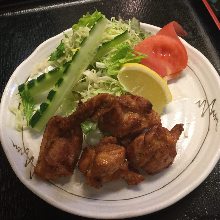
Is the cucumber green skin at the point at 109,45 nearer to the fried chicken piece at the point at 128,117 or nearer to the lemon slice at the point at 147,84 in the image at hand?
the lemon slice at the point at 147,84

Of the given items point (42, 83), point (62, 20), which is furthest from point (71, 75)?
point (62, 20)

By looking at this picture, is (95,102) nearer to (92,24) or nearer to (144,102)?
(144,102)

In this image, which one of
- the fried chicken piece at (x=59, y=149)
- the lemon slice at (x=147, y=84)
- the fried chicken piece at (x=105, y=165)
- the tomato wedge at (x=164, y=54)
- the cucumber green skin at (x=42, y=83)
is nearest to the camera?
the fried chicken piece at (x=105, y=165)

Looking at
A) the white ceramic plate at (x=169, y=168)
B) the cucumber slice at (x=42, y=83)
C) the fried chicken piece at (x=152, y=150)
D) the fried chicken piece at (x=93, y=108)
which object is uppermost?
the fried chicken piece at (x=93, y=108)

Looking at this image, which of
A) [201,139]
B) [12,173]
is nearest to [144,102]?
[201,139]

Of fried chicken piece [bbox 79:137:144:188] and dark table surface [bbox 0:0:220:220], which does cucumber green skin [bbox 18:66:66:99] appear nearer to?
dark table surface [bbox 0:0:220:220]

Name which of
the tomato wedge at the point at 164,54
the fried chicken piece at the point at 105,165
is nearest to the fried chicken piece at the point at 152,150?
the fried chicken piece at the point at 105,165
